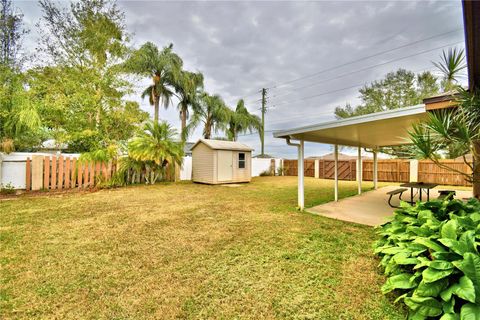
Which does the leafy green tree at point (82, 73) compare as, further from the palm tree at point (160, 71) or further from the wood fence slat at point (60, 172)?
the palm tree at point (160, 71)

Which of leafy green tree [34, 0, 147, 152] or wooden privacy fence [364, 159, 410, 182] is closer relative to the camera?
leafy green tree [34, 0, 147, 152]

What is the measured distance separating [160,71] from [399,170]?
17.0 meters

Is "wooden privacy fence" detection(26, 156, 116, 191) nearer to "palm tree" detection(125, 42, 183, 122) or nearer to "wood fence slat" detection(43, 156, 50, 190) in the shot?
"wood fence slat" detection(43, 156, 50, 190)

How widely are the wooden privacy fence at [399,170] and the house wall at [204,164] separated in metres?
9.14

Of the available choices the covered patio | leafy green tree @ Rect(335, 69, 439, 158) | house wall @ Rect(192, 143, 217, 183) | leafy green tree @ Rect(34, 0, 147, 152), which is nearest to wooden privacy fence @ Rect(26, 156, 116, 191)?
leafy green tree @ Rect(34, 0, 147, 152)

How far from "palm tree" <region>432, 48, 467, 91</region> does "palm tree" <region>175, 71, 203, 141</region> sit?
14263 mm

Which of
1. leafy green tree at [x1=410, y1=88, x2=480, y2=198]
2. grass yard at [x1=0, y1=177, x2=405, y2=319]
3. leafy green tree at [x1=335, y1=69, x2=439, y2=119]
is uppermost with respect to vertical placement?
leafy green tree at [x1=335, y1=69, x2=439, y2=119]

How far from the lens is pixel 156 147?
1023cm

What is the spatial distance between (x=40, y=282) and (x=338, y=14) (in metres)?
9.90

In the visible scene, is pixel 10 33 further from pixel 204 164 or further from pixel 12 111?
pixel 204 164

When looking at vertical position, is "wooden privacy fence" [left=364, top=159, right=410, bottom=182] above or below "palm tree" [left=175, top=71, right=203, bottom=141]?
below

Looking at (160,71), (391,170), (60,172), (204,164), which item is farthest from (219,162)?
(391,170)

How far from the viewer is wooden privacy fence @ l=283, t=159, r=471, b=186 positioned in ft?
38.9

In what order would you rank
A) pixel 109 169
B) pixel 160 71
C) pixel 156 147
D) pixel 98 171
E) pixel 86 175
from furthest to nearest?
pixel 160 71 < pixel 156 147 < pixel 109 169 < pixel 98 171 < pixel 86 175
